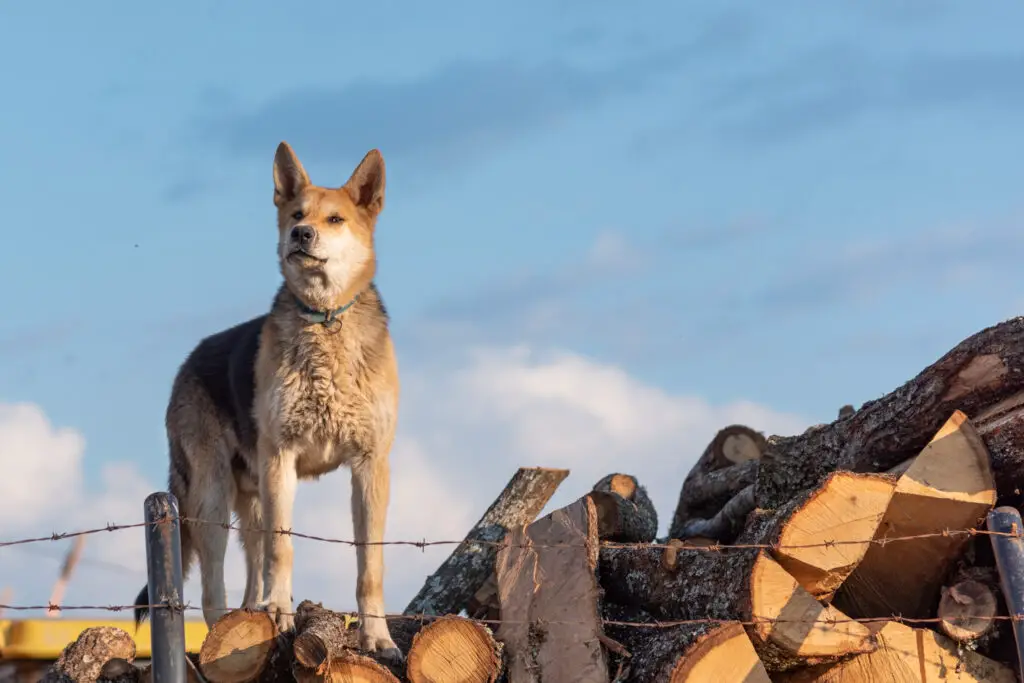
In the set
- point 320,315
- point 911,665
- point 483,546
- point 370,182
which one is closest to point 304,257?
point 320,315

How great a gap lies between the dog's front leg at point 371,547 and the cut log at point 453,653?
39 cm

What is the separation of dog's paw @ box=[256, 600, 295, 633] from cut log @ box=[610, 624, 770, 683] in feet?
6.57

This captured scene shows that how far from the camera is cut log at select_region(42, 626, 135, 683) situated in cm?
599

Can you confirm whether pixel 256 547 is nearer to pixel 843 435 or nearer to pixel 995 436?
pixel 843 435

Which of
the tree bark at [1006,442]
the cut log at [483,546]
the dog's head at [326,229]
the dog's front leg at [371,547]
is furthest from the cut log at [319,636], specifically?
the tree bark at [1006,442]

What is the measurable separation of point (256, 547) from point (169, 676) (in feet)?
8.93

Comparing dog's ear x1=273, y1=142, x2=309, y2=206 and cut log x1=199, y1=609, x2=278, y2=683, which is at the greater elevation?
dog's ear x1=273, y1=142, x2=309, y2=206

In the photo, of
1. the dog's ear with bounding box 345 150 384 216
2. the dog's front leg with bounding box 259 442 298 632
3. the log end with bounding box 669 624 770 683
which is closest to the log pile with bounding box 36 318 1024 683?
the log end with bounding box 669 624 770 683

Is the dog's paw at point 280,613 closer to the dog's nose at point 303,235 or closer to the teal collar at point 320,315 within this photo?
the teal collar at point 320,315

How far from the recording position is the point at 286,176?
284 inches

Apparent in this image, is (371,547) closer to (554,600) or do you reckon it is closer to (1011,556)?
(554,600)

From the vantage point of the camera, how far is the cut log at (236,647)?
5883 mm

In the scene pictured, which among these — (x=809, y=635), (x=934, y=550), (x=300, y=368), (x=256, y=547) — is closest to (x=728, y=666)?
(x=809, y=635)

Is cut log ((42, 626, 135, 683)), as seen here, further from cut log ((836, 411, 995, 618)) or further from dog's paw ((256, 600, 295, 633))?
cut log ((836, 411, 995, 618))
